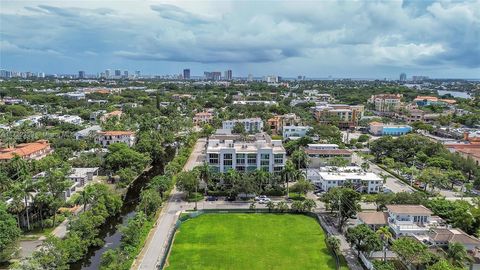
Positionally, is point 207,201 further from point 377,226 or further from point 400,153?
point 400,153

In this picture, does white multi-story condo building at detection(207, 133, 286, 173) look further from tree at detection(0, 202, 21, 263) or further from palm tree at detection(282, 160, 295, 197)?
tree at detection(0, 202, 21, 263)

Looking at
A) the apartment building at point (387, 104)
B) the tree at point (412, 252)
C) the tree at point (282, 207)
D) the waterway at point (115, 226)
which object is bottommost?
the waterway at point (115, 226)

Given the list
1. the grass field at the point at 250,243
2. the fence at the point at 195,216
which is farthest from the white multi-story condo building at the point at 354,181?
the grass field at the point at 250,243

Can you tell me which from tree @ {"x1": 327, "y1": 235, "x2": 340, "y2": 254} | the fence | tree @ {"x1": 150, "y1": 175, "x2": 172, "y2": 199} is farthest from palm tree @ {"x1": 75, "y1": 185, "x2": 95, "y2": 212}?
tree @ {"x1": 327, "y1": 235, "x2": 340, "y2": 254}

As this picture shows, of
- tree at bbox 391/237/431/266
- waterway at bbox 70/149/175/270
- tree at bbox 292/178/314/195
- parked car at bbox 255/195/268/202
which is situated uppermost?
tree at bbox 391/237/431/266

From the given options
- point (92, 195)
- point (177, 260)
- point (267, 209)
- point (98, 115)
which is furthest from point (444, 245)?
point (98, 115)

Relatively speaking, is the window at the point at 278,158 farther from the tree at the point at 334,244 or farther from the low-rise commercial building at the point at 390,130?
the low-rise commercial building at the point at 390,130
